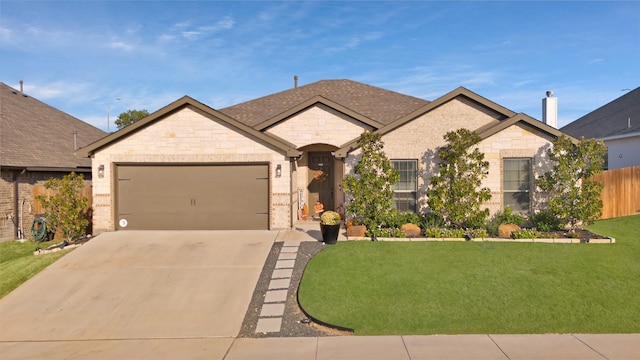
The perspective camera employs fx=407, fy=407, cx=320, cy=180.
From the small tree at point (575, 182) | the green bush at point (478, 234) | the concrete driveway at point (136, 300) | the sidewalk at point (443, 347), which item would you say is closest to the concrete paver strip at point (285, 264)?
the concrete driveway at point (136, 300)

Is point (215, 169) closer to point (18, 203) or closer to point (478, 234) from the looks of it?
point (18, 203)

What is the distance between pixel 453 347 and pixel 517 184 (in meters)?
9.85

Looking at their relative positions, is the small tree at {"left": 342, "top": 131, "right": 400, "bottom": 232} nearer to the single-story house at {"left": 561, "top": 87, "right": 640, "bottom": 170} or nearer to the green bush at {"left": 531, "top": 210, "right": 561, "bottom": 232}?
the green bush at {"left": 531, "top": 210, "right": 561, "bottom": 232}

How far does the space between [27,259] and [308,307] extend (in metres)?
9.52

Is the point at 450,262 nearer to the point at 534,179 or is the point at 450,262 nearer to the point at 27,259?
the point at 534,179

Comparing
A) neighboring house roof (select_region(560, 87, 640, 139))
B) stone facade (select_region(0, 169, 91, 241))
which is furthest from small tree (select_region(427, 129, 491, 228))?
stone facade (select_region(0, 169, 91, 241))

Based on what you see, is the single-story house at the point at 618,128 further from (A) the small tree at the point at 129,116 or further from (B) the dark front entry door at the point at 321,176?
(A) the small tree at the point at 129,116

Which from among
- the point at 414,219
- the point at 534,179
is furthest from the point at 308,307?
the point at 534,179

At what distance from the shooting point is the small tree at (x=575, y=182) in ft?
43.7

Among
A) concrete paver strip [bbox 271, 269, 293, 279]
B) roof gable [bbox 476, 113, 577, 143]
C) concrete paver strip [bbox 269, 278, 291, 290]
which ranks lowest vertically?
concrete paver strip [bbox 269, 278, 291, 290]

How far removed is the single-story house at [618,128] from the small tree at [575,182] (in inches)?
435

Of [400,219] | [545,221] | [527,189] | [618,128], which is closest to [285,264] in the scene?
[400,219]

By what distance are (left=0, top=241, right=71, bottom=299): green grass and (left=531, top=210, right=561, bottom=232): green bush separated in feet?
50.4

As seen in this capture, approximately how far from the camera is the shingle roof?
20.5 metres
